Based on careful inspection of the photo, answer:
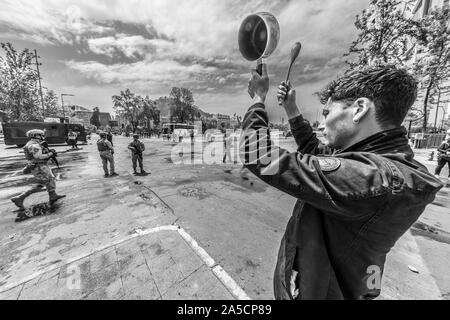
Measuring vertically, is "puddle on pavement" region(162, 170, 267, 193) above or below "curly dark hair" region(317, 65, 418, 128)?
below

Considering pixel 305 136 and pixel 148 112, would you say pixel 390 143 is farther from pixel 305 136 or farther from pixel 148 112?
pixel 148 112

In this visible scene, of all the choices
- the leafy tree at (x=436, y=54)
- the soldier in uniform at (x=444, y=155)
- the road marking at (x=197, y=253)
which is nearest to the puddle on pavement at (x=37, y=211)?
the road marking at (x=197, y=253)

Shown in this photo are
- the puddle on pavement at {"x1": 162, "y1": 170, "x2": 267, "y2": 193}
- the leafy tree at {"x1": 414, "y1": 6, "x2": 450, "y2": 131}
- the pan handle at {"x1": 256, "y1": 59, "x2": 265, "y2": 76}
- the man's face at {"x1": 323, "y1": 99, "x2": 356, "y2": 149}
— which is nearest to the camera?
the man's face at {"x1": 323, "y1": 99, "x2": 356, "y2": 149}

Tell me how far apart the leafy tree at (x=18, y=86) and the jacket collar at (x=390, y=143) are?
101ft

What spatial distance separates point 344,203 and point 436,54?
24.4m

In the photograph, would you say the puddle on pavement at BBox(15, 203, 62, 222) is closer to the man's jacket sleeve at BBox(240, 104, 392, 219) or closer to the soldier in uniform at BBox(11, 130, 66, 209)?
the soldier in uniform at BBox(11, 130, 66, 209)

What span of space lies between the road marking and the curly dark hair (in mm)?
2380

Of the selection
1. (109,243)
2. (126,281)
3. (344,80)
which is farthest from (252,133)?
(109,243)

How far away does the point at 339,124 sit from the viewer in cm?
109

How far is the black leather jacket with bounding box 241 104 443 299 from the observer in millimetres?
798

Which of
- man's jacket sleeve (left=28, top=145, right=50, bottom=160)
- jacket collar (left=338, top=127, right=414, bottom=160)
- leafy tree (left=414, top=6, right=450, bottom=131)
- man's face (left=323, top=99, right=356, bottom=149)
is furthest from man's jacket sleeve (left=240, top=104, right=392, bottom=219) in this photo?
leafy tree (left=414, top=6, right=450, bottom=131)

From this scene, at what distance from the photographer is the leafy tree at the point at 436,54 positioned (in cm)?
1366
